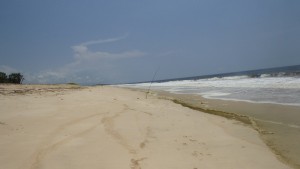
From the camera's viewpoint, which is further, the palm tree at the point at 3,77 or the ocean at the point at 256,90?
the palm tree at the point at 3,77

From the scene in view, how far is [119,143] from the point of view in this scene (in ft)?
14.4

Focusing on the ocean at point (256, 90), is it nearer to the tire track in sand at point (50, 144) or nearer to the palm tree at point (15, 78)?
the tire track in sand at point (50, 144)

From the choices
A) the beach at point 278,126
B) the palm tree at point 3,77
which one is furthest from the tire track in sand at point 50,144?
the palm tree at point 3,77

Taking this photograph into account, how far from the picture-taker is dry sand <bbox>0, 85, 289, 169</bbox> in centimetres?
354

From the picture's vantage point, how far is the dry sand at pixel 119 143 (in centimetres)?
354

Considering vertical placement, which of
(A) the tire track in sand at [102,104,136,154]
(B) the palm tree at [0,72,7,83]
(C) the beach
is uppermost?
(B) the palm tree at [0,72,7,83]

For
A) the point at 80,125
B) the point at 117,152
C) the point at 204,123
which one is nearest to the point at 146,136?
the point at 117,152

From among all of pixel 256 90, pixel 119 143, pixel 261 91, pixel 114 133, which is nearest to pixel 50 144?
pixel 119 143

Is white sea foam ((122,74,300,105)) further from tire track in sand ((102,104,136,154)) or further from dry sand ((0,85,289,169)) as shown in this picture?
tire track in sand ((102,104,136,154))

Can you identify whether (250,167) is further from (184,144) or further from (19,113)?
(19,113)

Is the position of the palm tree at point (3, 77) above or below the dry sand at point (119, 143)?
above

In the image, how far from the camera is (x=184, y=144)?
15.3 ft

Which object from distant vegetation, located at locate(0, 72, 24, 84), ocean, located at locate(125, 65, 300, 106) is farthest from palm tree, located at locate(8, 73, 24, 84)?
ocean, located at locate(125, 65, 300, 106)

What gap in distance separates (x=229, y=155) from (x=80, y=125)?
3126mm
